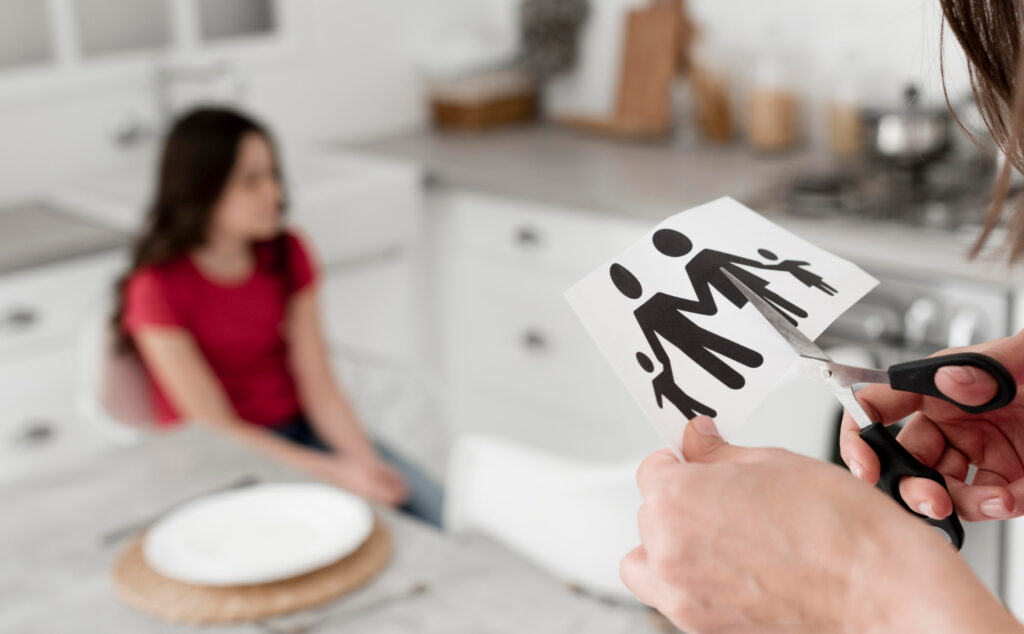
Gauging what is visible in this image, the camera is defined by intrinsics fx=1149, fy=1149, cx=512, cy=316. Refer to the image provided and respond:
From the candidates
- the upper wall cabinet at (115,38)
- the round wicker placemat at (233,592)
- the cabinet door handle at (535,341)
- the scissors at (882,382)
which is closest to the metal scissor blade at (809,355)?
the scissors at (882,382)

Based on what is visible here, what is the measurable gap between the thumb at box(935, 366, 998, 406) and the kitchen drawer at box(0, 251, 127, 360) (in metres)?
1.73

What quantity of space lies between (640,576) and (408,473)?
1421 mm

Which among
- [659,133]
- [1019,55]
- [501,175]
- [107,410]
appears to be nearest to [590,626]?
[1019,55]

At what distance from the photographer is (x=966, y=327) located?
202cm

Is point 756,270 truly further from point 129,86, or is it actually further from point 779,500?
point 129,86

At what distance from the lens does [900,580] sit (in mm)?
582

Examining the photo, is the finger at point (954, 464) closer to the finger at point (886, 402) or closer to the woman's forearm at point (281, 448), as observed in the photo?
the finger at point (886, 402)

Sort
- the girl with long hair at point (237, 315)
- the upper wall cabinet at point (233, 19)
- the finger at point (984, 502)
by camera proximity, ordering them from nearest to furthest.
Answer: the finger at point (984, 502) → the girl with long hair at point (237, 315) → the upper wall cabinet at point (233, 19)

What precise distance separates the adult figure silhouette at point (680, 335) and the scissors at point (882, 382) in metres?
0.03

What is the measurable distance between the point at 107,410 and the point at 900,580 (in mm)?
1602

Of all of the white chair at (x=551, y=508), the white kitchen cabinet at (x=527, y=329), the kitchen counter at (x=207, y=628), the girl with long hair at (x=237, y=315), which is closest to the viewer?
the kitchen counter at (x=207, y=628)

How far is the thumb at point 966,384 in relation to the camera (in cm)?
72

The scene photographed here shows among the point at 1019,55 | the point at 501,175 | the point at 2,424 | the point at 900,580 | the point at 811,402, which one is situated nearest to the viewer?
the point at 900,580

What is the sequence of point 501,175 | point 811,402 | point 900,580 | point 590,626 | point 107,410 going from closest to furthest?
point 900,580
point 590,626
point 811,402
point 107,410
point 501,175
